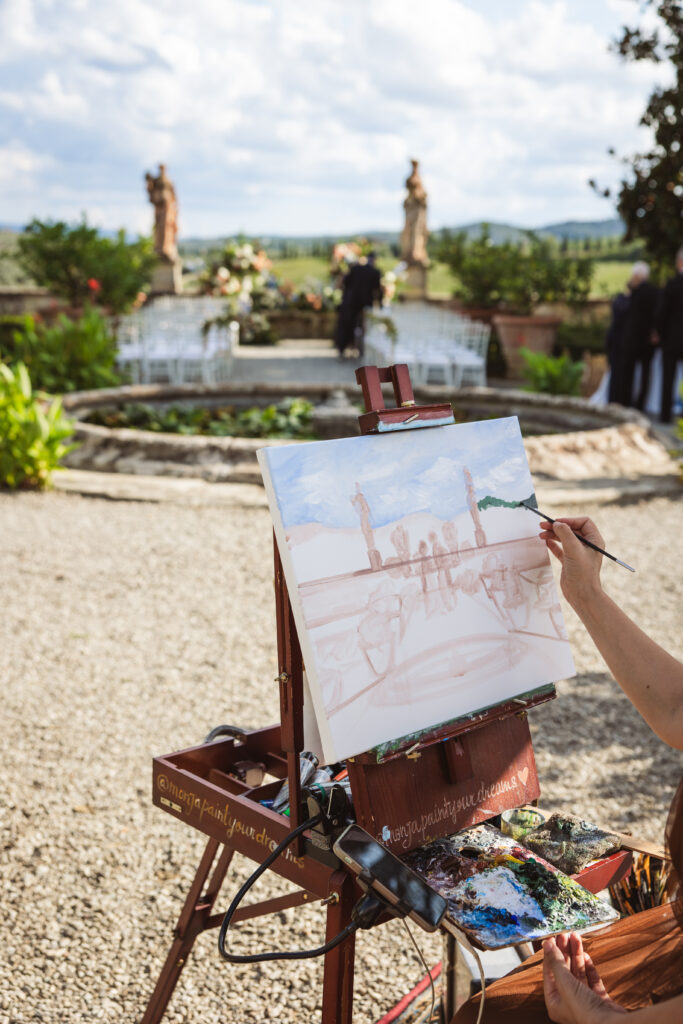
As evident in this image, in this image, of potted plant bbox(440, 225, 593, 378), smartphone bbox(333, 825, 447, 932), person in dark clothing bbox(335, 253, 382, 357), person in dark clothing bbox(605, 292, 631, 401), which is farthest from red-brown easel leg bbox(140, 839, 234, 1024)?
potted plant bbox(440, 225, 593, 378)

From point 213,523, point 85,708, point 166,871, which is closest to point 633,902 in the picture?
point 166,871

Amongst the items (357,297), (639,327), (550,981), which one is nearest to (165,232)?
(357,297)

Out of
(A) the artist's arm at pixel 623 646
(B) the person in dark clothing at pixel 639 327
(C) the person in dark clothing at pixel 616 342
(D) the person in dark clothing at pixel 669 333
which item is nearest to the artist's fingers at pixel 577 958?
(A) the artist's arm at pixel 623 646

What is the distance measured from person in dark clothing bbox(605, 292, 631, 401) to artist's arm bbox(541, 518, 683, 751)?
9412 mm

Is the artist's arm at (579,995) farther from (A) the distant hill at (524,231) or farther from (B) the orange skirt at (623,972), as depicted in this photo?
(A) the distant hill at (524,231)

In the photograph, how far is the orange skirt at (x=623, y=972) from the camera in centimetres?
135

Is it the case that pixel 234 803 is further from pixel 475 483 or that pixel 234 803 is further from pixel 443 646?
pixel 475 483

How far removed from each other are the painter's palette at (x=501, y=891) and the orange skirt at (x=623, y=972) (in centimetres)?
5

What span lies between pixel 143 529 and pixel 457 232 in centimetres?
1252

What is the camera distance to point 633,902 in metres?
2.01

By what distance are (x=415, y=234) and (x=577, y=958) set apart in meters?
18.4

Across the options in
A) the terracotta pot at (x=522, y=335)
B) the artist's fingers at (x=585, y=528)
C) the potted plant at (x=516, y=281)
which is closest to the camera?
the artist's fingers at (x=585, y=528)

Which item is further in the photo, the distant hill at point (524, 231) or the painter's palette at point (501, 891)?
the distant hill at point (524, 231)

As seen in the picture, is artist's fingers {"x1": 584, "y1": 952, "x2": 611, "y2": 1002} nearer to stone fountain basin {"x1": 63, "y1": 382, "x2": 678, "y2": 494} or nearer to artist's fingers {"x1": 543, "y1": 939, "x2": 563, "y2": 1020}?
artist's fingers {"x1": 543, "y1": 939, "x2": 563, "y2": 1020}
